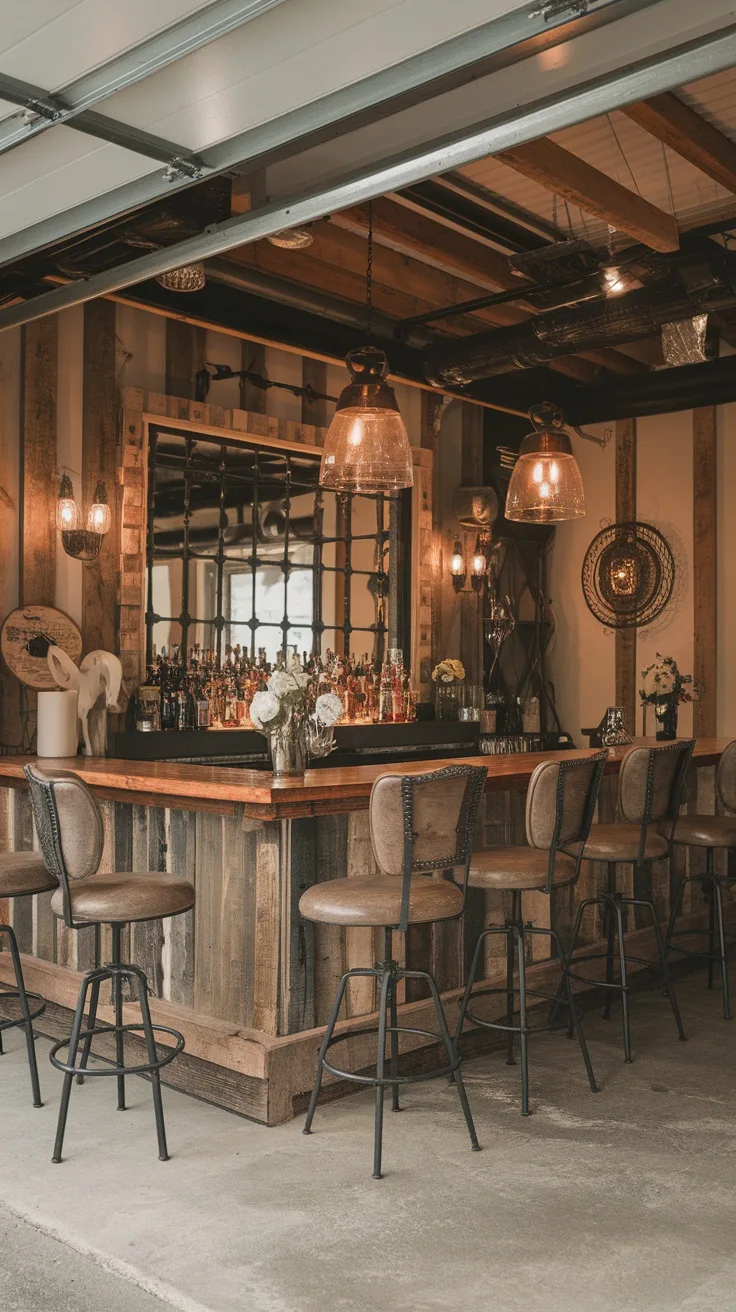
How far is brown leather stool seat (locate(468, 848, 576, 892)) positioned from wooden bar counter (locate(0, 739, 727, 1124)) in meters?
0.45

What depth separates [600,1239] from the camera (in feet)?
9.31

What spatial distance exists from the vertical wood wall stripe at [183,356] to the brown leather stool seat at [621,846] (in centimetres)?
350

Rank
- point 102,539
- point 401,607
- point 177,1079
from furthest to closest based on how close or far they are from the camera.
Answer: point 401,607, point 102,539, point 177,1079

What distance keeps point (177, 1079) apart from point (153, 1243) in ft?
3.95

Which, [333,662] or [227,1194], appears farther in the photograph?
[333,662]

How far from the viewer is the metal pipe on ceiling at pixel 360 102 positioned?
248cm

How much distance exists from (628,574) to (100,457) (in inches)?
173

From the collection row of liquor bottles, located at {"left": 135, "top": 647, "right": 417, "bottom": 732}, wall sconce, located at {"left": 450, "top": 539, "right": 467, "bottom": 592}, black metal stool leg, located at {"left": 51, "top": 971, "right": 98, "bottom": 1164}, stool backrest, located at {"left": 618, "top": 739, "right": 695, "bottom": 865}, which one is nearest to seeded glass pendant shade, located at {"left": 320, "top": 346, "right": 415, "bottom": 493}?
stool backrest, located at {"left": 618, "top": 739, "right": 695, "bottom": 865}

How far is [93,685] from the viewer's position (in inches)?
210

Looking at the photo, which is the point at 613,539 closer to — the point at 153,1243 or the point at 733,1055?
the point at 733,1055

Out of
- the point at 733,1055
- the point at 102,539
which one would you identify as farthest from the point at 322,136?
the point at 733,1055

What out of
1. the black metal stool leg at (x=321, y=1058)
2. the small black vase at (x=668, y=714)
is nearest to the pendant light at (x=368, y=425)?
the black metal stool leg at (x=321, y=1058)

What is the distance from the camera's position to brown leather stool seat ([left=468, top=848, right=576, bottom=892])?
3.80 meters

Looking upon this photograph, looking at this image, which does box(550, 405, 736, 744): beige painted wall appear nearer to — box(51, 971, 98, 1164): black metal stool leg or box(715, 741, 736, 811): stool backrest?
box(715, 741, 736, 811): stool backrest
